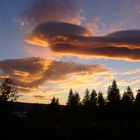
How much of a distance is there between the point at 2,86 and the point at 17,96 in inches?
121

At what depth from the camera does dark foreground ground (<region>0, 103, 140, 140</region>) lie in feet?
93.1

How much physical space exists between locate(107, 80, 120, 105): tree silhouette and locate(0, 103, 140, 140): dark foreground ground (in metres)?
3.80

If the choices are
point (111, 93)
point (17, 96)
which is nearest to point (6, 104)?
point (17, 96)

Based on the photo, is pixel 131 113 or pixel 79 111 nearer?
pixel 131 113

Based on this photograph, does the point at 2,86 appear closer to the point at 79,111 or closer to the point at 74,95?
the point at 79,111

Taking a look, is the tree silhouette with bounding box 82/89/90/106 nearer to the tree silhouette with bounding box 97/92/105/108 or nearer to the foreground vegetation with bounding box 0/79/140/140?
the foreground vegetation with bounding box 0/79/140/140

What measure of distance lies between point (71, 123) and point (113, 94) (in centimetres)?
3811

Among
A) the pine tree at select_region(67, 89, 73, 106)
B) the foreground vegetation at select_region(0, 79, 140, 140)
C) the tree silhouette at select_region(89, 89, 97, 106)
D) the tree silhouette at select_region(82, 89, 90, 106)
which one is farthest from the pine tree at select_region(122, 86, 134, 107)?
the pine tree at select_region(67, 89, 73, 106)

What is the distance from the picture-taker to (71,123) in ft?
144

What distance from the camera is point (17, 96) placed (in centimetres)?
4375

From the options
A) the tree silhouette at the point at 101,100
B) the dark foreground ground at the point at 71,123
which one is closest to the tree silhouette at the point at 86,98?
the tree silhouette at the point at 101,100

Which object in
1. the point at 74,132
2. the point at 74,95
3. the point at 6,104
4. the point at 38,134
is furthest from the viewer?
the point at 74,95

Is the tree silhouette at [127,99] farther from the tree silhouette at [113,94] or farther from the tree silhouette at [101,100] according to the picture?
the tree silhouette at [101,100]

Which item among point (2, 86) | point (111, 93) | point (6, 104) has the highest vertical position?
point (111, 93)
